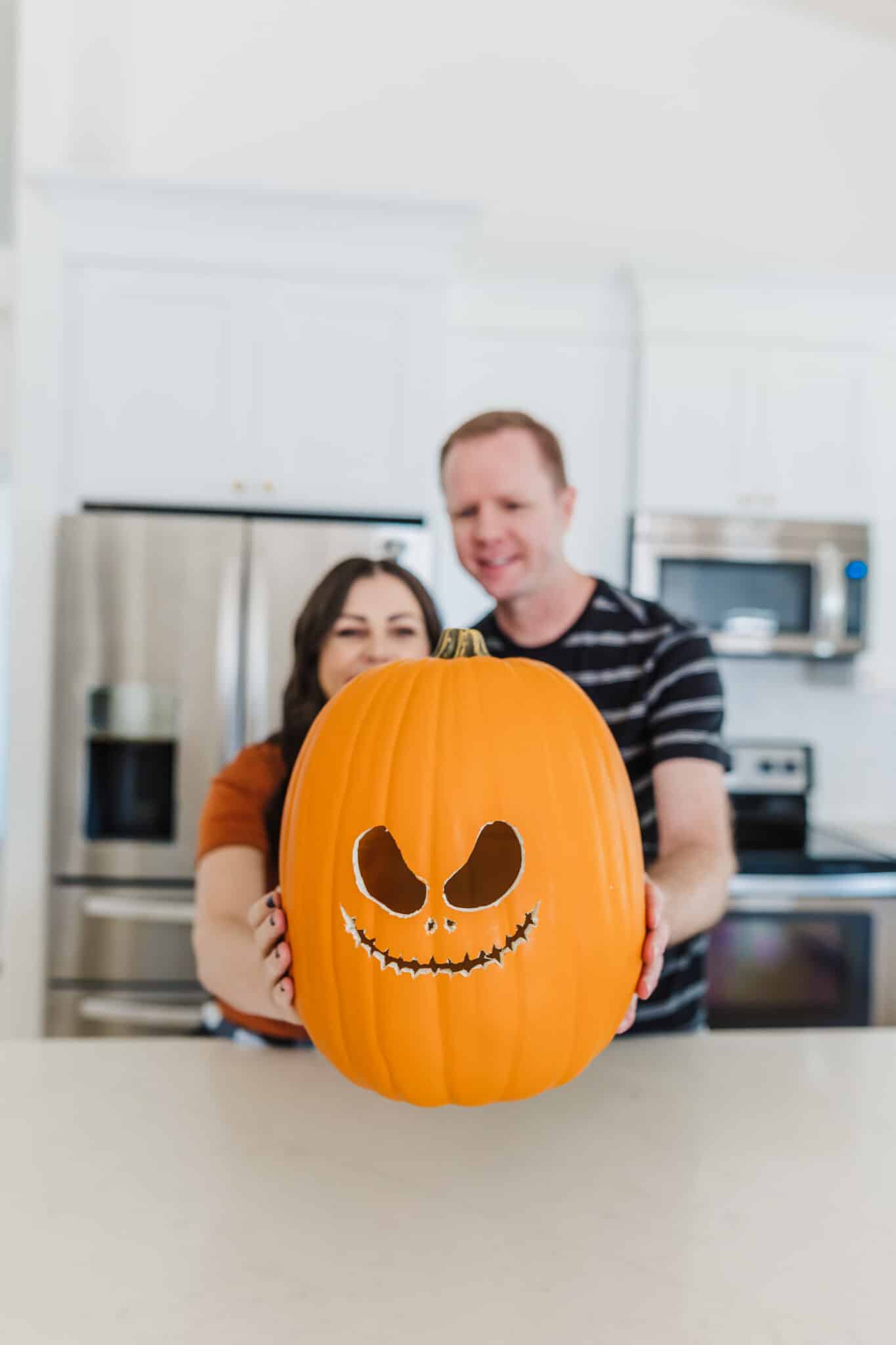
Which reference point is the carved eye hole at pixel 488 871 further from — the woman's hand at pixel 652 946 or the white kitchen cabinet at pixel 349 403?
the white kitchen cabinet at pixel 349 403

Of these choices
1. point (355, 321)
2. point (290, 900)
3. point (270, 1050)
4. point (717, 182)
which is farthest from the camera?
point (717, 182)

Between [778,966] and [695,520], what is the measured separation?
4.01ft

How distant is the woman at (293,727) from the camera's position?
1049mm

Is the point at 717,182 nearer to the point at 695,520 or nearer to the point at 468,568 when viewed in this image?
the point at 695,520

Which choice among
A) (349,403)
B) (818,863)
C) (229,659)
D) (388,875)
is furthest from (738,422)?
(388,875)

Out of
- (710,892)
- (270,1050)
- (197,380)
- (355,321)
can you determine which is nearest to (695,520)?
(355,321)

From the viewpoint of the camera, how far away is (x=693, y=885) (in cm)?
96

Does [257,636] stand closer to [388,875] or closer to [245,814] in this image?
[245,814]

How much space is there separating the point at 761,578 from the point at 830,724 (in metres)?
0.67

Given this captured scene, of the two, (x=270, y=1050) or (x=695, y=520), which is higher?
(x=695, y=520)

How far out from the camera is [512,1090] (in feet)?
2.20

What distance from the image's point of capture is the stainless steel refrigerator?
2365 mm

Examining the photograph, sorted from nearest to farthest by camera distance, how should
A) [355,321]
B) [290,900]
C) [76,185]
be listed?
[290,900] < [76,185] < [355,321]

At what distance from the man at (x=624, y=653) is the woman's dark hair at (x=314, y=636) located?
78 millimetres
